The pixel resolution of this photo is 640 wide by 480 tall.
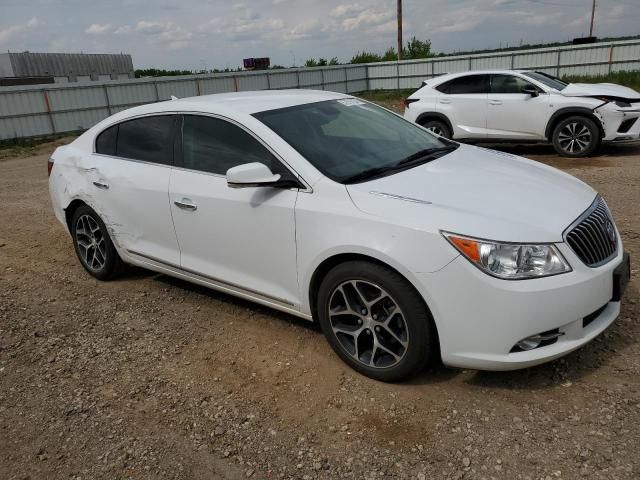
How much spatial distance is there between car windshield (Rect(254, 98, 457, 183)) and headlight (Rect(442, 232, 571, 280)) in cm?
84

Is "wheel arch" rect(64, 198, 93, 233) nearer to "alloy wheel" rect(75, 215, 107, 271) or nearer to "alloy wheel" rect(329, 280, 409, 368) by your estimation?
"alloy wheel" rect(75, 215, 107, 271)

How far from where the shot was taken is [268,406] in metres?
2.95

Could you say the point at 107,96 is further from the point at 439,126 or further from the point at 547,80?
the point at 547,80

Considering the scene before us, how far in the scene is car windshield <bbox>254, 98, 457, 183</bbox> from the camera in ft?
10.7

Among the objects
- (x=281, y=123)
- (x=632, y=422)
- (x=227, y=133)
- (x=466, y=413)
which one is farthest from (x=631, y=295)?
(x=227, y=133)

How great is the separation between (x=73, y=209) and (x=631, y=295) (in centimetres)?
465

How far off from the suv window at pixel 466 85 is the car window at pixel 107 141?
7383 mm

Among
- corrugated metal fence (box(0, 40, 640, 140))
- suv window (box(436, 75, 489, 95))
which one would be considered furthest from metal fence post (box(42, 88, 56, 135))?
suv window (box(436, 75, 489, 95))

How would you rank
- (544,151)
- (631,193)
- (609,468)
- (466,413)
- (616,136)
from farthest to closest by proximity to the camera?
1. (544,151)
2. (616,136)
3. (631,193)
4. (466,413)
5. (609,468)

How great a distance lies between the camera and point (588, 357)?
3109 mm

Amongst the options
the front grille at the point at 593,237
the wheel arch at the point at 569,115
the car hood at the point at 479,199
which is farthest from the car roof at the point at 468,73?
the front grille at the point at 593,237

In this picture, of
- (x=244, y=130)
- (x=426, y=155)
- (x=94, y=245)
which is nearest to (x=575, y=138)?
(x=426, y=155)

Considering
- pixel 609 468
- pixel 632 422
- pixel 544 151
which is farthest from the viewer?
pixel 544 151

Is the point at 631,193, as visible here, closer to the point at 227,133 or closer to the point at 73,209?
the point at 227,133
